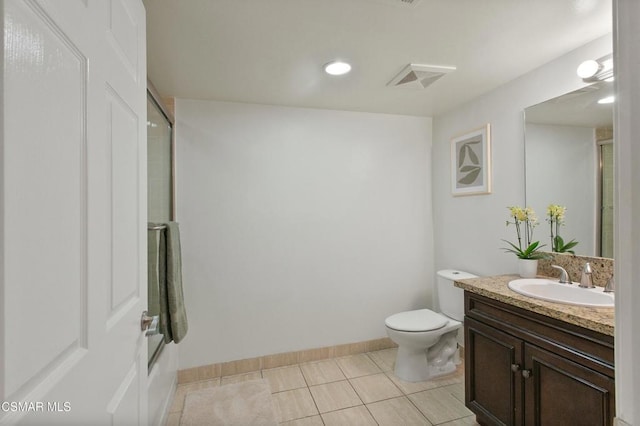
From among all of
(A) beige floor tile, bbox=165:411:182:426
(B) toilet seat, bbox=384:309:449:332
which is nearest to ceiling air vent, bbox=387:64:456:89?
(B) toilet seat, bbox=384:309:449:332

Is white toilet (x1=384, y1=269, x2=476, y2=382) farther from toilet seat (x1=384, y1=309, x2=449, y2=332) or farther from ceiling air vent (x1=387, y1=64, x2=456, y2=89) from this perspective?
ceiling air vent (x1=387, y1=64, x2=456, y2=89)

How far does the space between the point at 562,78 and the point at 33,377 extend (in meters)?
2.65

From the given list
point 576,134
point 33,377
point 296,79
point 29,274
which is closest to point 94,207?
point 29,274

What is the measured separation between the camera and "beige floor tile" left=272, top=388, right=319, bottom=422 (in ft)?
6.72

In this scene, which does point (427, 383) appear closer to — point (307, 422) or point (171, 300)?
point (307, 422)

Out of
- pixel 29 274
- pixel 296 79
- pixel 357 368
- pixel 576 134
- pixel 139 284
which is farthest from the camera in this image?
pixel 357 368

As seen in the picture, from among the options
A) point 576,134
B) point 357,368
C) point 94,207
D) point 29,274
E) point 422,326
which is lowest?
point 357,368

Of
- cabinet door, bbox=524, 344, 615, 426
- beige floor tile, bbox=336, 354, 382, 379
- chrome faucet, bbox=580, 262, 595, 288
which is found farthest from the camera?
A: beige floor tile, bbox=336, 354, 382, 379

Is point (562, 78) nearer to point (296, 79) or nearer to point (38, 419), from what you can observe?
point (296, 79)

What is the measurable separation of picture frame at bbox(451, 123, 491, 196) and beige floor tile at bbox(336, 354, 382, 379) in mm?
1673

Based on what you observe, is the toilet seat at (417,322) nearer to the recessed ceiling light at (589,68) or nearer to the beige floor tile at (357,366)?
the beige floor tile at (357,366)

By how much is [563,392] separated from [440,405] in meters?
0.94

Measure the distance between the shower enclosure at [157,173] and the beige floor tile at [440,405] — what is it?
175 cm

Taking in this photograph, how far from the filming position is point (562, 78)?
6.26 feet
